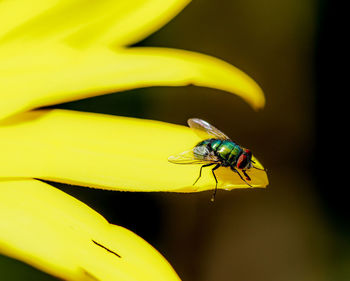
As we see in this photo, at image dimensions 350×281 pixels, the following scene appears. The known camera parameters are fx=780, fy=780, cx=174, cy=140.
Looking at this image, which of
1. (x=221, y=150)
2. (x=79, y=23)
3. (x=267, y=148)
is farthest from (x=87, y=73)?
(x=267, y=148)

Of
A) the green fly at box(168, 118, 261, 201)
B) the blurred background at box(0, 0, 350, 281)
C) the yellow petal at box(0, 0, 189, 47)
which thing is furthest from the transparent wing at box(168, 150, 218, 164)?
the blurred background at box(0, 0, 350, 281)

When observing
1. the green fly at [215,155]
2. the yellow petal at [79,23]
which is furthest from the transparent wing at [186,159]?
the yellow petal at [79,23]

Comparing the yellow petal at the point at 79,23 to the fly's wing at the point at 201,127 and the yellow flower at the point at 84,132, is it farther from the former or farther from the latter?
the fly's wing at the point at 201,127

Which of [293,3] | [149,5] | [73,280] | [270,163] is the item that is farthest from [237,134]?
[73,280]

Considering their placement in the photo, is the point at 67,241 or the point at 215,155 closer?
the point at 67,241

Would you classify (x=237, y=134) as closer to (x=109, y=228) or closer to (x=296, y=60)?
(x=296, y=60)

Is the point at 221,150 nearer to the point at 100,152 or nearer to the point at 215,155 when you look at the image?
the point at 215,155
